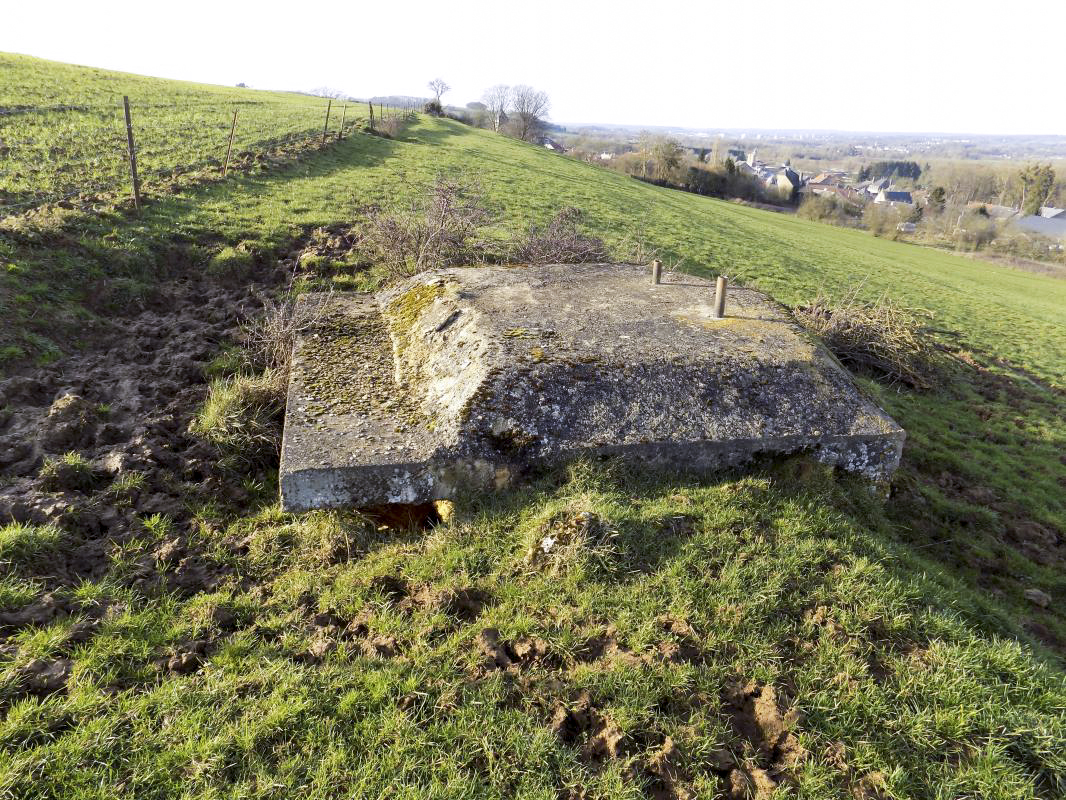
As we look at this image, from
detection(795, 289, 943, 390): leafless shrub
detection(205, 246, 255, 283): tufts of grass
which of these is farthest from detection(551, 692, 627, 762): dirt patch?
detection(205, 246, 255, 283): tufts of grass

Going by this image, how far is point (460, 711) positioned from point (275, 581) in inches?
73.4

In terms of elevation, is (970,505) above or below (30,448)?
below

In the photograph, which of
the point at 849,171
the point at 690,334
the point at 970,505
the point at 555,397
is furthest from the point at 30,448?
the point at 849,171

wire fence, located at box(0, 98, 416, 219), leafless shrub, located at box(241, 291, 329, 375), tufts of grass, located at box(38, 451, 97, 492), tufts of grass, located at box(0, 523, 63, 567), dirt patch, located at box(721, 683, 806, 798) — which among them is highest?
wire fence, located at box(0, 98, 416, 219)

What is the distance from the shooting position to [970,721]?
3.38 metres

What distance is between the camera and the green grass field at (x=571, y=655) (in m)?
3.09

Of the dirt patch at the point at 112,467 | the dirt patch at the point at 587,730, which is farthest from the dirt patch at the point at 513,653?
the dirt patch at the point at 112,467

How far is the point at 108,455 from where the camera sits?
534 cm

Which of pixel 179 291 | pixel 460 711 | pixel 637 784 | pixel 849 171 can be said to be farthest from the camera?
pixel 849 171

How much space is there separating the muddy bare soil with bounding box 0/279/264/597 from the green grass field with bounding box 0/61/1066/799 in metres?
0.14

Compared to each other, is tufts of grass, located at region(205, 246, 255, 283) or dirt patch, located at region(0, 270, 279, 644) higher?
tufts of grass, located at region(205, 246, 255, 283)

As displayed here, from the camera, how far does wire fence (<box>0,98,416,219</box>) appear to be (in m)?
11.3

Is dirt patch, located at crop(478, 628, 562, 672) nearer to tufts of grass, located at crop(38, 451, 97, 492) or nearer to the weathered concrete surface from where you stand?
the weathered concrete surface

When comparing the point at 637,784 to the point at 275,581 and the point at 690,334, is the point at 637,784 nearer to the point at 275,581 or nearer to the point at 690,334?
the point at 275,581
